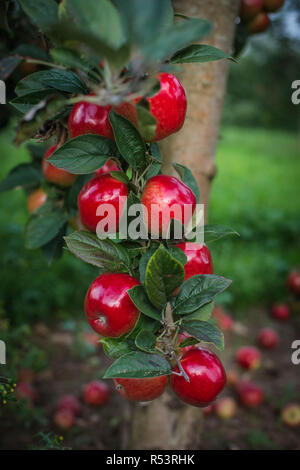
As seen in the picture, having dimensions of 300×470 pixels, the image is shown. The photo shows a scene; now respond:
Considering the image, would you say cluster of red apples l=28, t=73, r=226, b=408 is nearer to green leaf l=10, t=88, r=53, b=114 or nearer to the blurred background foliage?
green leaf l=10, t=88, r=53, b=114

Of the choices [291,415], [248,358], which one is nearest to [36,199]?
[291,415]

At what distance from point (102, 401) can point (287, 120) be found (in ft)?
45.1

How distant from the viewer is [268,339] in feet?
7.06

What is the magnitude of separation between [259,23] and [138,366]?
1039mm

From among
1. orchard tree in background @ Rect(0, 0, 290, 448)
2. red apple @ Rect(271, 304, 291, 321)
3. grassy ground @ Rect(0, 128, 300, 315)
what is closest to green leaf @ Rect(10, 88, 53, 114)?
orchard tree in background @ Rect(0, 0, 290, 448)

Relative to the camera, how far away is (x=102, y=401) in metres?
1.56

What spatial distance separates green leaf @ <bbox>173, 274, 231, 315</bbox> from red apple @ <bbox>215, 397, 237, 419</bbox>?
112 centimetres

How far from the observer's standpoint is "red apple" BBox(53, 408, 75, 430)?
4.48 ft

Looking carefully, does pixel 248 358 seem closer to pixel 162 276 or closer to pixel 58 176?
pixel 58 176

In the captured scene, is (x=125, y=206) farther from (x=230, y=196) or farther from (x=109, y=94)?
(x=230, y=196)

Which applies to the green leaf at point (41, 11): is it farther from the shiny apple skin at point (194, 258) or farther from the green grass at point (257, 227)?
the green grass at point (257, 227)

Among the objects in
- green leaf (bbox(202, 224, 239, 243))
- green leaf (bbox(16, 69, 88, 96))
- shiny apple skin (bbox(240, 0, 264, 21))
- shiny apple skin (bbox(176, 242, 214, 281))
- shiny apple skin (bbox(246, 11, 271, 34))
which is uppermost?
shiny apple skin (bbox(240, 0, 264, 21))

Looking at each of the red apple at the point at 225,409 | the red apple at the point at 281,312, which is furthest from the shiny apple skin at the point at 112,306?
the red apple at the point at 281,312
